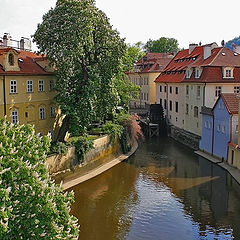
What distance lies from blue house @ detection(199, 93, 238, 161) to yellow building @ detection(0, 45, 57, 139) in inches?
532

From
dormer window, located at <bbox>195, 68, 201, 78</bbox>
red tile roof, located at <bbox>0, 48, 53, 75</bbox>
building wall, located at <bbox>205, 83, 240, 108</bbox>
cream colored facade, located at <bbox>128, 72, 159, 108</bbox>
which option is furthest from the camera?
cream colored facade, located at <bbox>128, 72, 159, 108</bbox>

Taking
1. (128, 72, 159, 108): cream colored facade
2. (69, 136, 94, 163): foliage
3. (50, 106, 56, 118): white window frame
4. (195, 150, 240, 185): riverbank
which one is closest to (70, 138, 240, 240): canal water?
(195, 150, 240, 185): riverbank

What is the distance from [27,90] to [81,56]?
504cm

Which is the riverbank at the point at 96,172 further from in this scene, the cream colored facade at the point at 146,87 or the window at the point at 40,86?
the cream colored facade at the point at 146,87

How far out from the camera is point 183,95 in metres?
42.6

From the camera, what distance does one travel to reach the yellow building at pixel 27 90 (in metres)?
26.5

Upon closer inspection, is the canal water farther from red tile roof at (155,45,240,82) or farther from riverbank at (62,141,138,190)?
red tile roof at (155,45,240,82)

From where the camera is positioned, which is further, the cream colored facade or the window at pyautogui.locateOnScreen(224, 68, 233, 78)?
Answer: the cream colored facade

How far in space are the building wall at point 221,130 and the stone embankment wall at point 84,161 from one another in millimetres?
8636

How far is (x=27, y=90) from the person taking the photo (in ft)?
93.0

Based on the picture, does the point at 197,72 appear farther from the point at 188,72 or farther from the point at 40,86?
the point at 40,86

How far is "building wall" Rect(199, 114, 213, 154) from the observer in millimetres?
33438

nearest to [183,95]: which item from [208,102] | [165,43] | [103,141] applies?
[208,102]

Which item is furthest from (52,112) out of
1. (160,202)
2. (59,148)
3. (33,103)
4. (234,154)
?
(234,154)
